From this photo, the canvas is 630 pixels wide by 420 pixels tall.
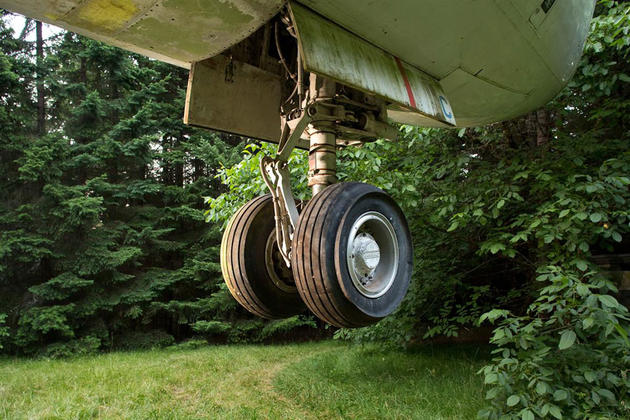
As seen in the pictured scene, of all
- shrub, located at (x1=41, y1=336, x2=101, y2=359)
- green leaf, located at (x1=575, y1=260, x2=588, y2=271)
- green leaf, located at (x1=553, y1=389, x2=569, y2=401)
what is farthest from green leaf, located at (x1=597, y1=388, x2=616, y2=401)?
shrub, located at (x1=41, y1=336, x2=101, y2=359)

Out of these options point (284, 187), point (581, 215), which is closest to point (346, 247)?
point (284, 187)

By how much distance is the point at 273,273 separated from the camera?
2.45m

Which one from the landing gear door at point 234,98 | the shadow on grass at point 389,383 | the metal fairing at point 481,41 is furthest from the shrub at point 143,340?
the metal fairing at point 481,41

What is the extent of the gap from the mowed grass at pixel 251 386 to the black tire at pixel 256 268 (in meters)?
1.74

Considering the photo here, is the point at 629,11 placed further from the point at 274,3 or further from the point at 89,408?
the point at 89,408

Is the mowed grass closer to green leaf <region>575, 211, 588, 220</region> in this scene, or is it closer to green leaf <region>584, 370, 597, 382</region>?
green leaf <region>584, 370, 597, 382</region>

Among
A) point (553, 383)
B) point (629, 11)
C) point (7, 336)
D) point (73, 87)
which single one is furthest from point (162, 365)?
point (629, 11)

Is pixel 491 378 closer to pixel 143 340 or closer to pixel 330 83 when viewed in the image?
pixel 330 83

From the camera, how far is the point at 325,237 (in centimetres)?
186

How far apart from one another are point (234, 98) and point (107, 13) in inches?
45.4

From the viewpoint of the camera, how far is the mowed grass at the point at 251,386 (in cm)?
388

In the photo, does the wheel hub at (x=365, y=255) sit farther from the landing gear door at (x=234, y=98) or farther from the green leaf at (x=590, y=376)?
the green leaf at (x=590, y=376)

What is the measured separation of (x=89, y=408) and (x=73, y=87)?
6.98 m

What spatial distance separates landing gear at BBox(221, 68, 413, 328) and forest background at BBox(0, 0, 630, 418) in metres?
1.19
